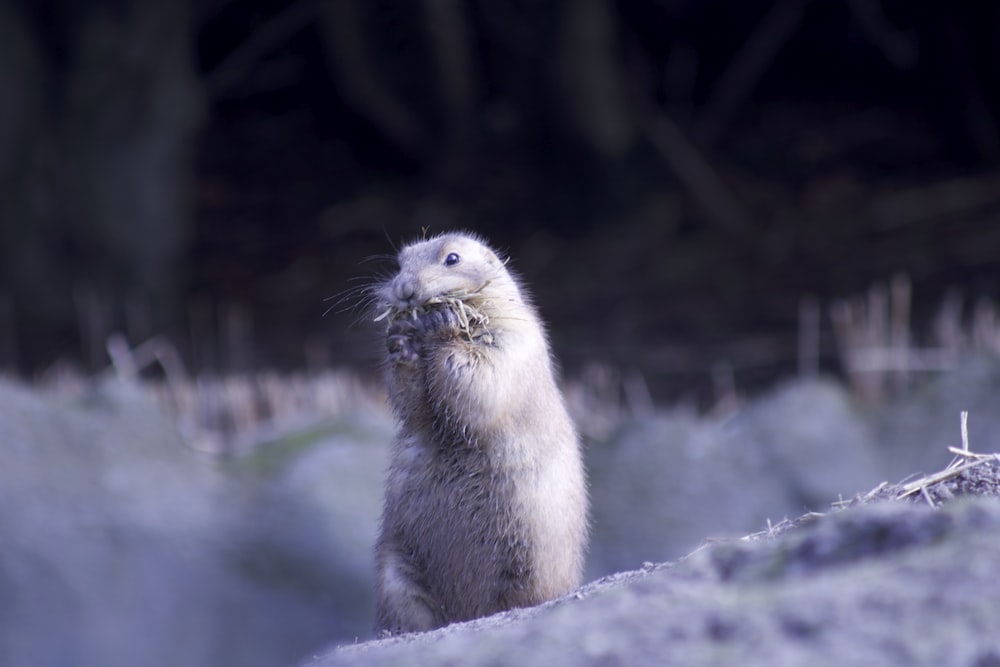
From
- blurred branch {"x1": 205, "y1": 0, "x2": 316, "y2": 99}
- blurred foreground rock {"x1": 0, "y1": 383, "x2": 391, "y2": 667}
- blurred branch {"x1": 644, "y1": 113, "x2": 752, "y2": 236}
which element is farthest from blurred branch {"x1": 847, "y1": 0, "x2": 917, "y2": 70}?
blurred foreground rock {"x1": 0, "y1": 383, "x2": 391, "y2": 667}

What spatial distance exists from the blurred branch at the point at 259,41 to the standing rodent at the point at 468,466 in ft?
33.2

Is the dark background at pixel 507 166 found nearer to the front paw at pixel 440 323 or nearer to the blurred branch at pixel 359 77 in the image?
the blurred branch at pixel 359 77

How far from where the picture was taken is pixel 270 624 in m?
6.63

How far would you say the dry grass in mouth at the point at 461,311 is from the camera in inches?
171

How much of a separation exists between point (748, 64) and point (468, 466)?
1089 cm

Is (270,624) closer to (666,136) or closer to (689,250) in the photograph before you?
(689,250)

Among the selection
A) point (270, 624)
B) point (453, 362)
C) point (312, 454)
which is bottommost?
point (270, 624)

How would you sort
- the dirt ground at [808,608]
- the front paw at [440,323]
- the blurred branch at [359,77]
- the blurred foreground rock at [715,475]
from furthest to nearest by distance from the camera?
the blurred branch at [359,77]
the blurred foreground rock at [715,475]
the front paw at [440,323]
the dirt ground at [808,608]

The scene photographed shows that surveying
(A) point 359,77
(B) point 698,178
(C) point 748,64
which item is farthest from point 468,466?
(C) point 748,64

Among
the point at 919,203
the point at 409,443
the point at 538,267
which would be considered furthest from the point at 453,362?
the point at 919,203

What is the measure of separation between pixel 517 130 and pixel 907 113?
4.17m

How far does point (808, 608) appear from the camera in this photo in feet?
7.16

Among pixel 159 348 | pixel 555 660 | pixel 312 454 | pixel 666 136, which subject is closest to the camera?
pixel 555 660

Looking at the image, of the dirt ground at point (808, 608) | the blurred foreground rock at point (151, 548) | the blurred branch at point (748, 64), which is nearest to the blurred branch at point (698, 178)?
the blurred branch at point (748, 64)
